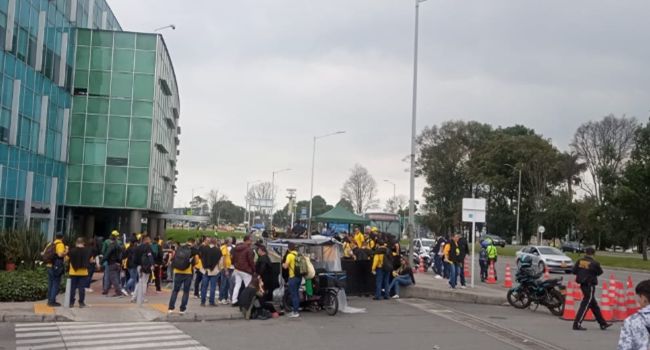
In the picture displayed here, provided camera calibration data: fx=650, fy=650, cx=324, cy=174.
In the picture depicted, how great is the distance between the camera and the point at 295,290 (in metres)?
15.8

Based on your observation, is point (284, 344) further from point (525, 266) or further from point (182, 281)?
point (525, 266)

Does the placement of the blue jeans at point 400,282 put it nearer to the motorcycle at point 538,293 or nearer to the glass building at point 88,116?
the motorcycle at point 538,293

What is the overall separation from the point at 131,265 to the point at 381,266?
7224 millimetres

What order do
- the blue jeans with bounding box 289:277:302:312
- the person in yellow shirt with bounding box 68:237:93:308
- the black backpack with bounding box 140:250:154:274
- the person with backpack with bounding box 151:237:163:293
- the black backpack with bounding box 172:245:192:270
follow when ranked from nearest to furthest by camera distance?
the black backpack with bounding box 172:245:192:270 < the person in yellow shirt with bounding box 68:237:93:308 < the blue jeans with bounding box 289:277:302:312 < the black backpack with bounding box 140:250:154:274 < the person with backpack with bounding box 151:237:163:293

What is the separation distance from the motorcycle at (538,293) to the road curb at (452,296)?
3.06ft

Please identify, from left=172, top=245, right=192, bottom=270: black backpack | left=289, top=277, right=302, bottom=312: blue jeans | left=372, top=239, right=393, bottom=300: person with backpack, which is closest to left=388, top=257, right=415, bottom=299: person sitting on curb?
left=372, top=239, right=393, bottom=300: person with backpack

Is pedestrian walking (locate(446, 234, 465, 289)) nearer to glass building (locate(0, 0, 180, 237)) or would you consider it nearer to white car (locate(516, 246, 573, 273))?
white car (locate(516, 246, 573, 273))

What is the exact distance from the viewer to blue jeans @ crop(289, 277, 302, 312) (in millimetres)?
15688

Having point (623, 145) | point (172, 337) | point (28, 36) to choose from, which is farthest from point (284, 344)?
point (623, 145)

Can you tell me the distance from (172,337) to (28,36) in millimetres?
27291

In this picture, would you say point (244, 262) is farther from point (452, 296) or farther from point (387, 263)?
point (452, 296)

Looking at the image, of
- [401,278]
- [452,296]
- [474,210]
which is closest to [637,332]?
[452,296]

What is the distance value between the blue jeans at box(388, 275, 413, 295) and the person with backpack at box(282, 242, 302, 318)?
5.13m

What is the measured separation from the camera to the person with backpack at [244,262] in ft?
54.2
